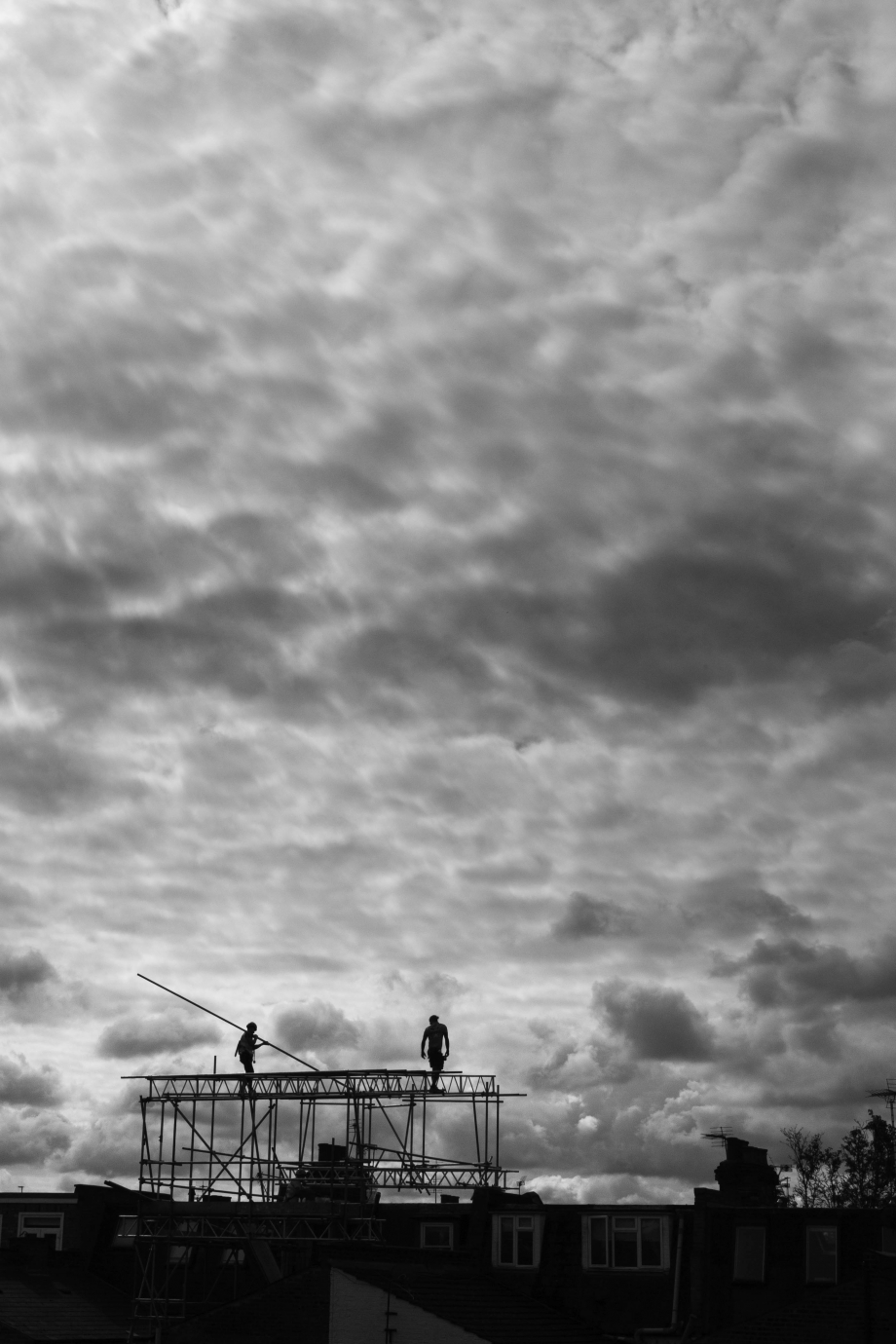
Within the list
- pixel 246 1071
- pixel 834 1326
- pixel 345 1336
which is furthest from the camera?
pixel 246 1071

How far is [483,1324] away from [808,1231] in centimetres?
885

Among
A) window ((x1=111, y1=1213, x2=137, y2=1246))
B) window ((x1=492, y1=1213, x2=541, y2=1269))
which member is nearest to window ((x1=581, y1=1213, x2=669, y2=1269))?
window ((x1=492, y1=1213, x2=541, y2=1269))

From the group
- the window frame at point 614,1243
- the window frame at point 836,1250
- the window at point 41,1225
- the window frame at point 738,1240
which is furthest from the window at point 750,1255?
the window at point 41,1225

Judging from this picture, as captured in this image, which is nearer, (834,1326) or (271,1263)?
(834,1326)

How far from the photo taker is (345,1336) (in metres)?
39.9

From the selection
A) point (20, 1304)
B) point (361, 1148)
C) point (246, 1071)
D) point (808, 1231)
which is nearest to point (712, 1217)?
point (808, 1231)

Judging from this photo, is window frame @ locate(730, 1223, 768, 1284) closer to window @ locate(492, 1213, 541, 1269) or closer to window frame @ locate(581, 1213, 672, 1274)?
Answer: window frame @ locate(581, 1213, 672, 1274)

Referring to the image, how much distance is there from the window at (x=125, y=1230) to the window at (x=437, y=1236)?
37.7 feet

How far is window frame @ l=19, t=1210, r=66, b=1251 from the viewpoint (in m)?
55.4

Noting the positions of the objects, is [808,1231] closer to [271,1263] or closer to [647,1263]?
[647,1263]

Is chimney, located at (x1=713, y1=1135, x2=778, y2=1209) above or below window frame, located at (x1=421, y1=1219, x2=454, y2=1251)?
above

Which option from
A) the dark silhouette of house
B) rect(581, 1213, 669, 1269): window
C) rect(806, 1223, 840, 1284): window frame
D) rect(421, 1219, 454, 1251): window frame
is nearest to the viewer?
the dark silhouette of house

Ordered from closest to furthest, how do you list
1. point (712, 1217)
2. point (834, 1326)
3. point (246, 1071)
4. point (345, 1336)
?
1. point (834, 1326)
2. point (345, 1336)
3. point (712, 1217)
4. point (246, 1071)

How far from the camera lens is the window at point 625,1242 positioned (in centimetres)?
4438
